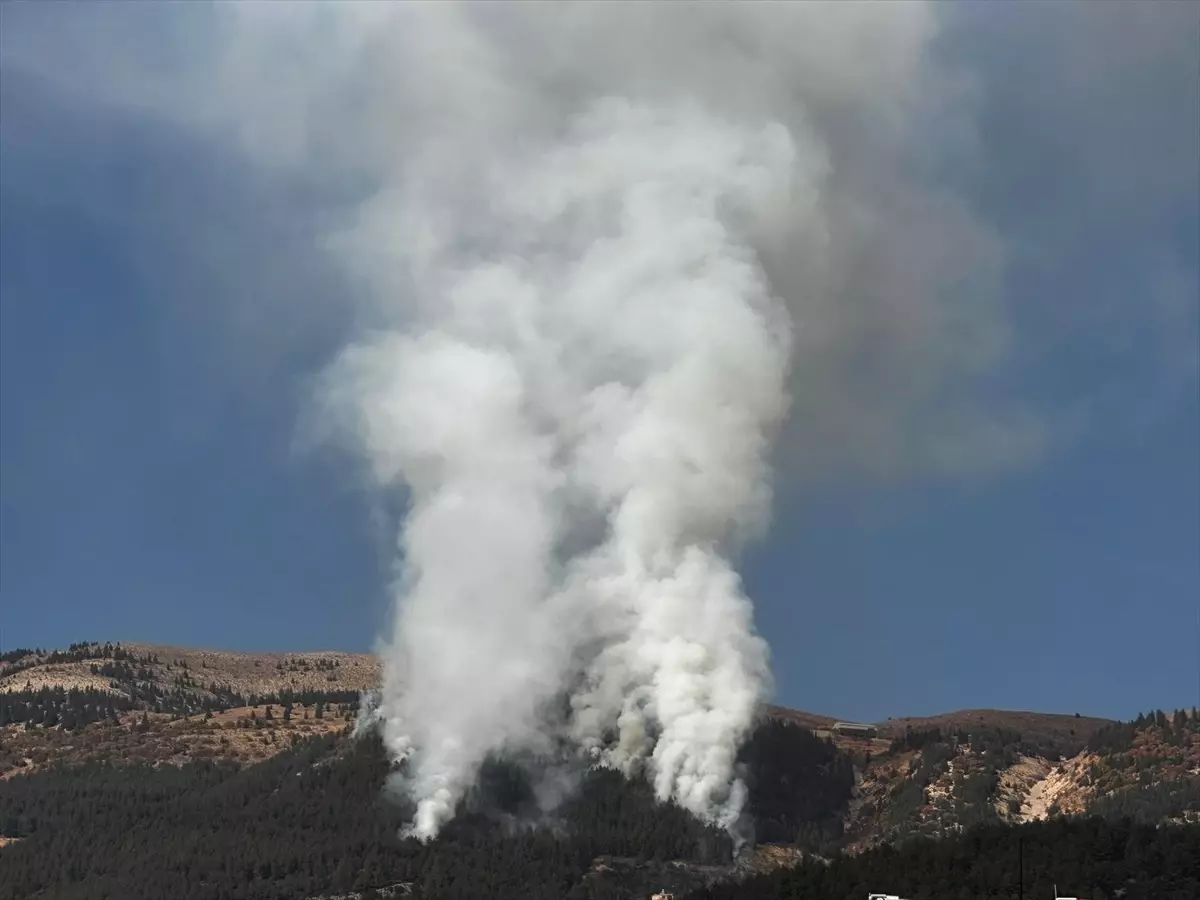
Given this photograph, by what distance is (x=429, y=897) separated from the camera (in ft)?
631

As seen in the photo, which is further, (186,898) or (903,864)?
(186,898)

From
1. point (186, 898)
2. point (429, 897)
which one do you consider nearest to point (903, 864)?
point (429, 897)

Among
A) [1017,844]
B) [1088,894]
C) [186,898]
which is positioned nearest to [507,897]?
[186,898]

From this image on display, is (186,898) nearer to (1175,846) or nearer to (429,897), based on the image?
(429,897)

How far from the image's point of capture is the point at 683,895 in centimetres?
19262

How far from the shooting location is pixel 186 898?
19738 cm

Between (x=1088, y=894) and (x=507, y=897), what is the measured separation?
70916mm

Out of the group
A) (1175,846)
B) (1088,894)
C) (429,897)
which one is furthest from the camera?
(429,897)

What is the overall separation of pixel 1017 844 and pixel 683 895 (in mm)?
40113

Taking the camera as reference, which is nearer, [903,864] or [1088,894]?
[1088,894]

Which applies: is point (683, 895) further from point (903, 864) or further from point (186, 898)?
point (186, 898)

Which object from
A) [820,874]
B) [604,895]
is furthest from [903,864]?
[604,895]

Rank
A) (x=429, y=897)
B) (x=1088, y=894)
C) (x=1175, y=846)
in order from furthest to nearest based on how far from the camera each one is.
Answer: (x=429, y=897) < (x=1175, y=846) < (x=1088, y=894)

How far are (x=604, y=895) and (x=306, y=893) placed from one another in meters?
35.1
